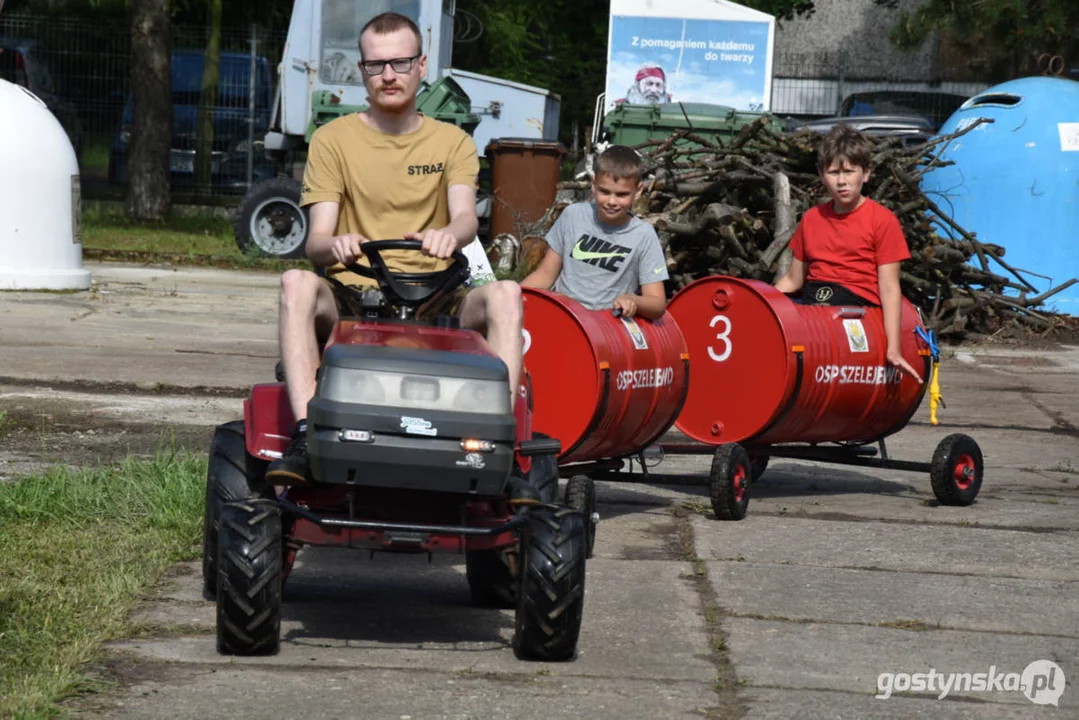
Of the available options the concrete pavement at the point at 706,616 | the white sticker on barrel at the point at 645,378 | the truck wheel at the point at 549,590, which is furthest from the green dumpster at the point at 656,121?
the truck wheel at the point at 549,590

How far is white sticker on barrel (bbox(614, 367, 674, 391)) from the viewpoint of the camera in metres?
6.08

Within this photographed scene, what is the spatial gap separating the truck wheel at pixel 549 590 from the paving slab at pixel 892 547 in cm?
152

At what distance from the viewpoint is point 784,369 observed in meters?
6.73

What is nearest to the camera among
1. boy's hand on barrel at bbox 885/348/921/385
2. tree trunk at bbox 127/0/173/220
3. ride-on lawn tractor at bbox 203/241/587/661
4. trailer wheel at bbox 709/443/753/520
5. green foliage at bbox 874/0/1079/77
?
ride-on lawn tractor at bbox 203/241/587/661

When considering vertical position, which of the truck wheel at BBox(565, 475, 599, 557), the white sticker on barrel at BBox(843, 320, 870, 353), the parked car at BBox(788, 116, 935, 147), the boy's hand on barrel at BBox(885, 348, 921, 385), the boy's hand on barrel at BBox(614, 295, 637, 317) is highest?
the parked car at BBox(788, 116, 935, 147)

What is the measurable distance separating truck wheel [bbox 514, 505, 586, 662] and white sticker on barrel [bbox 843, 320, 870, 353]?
10.0 ft

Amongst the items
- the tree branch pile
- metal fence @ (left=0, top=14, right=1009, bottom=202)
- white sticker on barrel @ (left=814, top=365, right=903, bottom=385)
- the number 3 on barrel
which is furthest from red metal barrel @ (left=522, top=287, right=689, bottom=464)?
metal fence @ (left=0, top=14, right=1009, bottom=202)

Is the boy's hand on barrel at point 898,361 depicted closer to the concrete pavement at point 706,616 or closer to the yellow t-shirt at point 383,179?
the concrete pavement at point 706,616

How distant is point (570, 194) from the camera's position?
15305mm

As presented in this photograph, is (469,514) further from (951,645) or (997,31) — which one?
(997,31)

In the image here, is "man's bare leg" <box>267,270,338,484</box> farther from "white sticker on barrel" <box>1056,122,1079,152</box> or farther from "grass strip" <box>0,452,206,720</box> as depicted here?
"white sticker on barrel" <box>1056,122,1079,152</box>

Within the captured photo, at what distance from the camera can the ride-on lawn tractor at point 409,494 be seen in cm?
399

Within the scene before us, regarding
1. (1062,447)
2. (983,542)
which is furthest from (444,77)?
(983,542)

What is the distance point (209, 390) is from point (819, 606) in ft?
16.4
